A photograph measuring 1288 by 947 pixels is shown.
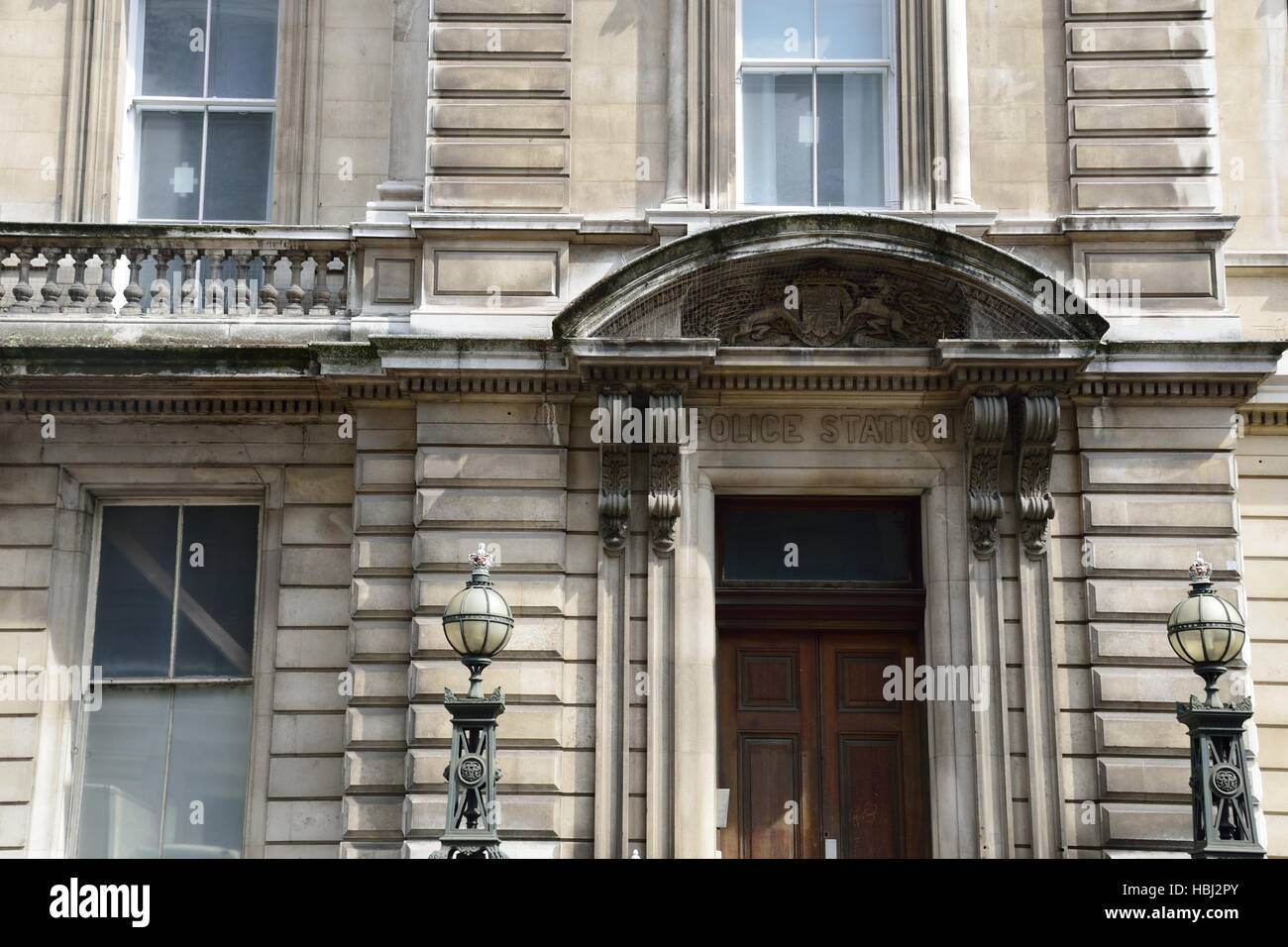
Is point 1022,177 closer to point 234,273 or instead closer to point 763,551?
point 763,551

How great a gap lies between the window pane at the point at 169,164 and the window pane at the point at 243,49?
44 centimetres

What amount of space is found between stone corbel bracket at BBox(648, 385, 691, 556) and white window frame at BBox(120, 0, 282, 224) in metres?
4.44

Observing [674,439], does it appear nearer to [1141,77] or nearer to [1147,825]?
[1147,825]

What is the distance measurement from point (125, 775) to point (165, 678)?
88 cm

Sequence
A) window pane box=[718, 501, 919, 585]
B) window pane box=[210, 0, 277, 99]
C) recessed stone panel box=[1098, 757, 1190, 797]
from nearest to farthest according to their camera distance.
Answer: recessed stone panel box=[1098, 757, 1190, 797], window pane box=[718, 501, 919, 585], window pane box=[210, 0, 277, 99]

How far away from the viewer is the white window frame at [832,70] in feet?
50.0

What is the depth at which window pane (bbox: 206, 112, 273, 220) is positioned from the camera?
16.2 metres

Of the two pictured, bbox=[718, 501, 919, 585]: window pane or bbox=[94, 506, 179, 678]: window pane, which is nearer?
bbox=[718, 501, 919, 585]: window pane

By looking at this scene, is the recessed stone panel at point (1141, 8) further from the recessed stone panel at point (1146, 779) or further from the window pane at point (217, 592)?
the recessed stone panel at point (1146, 779)

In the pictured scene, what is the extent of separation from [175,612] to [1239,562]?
354 inches

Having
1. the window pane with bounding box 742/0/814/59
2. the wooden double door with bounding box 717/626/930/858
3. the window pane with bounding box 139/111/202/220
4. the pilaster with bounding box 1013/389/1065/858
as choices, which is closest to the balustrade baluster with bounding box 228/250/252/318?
the window pane with bounding box 139/111/202/220

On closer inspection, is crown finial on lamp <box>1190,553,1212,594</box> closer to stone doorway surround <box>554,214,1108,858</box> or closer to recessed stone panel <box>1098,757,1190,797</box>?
stone doorway surround <box>554,214,1108,858</box>

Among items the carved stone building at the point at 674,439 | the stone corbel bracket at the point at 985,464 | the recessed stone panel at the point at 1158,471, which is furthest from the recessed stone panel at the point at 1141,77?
the recessed stone panel at the point at 1158,471

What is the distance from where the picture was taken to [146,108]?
1631 cm
